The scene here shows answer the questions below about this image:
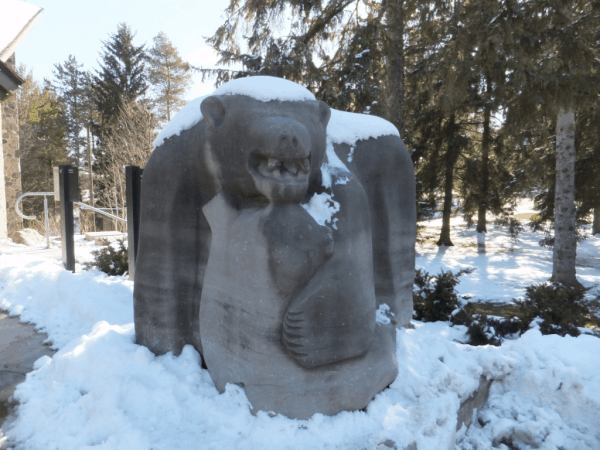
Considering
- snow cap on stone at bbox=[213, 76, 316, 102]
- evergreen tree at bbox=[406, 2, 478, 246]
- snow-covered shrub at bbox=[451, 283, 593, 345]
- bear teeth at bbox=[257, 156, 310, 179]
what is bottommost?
snow-covered shrub at bbox=[451, 283, 593, 345]

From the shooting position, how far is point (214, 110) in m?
2.58

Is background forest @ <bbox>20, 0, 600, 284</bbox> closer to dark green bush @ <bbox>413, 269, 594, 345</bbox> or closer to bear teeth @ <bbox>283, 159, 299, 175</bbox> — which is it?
dark green bush @ <bbox>413, 269, 594, 345</bbox>

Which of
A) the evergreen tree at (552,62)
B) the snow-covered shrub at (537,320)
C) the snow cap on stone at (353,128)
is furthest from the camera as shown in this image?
the evergreen tree at (552,62)

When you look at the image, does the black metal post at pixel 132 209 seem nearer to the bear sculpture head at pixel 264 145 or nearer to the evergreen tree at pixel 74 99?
the bear sculpture head at pixel 264 145

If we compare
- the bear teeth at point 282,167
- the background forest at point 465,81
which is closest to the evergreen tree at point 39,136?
the background forest at point 465,81

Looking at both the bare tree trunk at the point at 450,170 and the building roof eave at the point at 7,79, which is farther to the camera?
the bare tree trunk at the point at 450,170

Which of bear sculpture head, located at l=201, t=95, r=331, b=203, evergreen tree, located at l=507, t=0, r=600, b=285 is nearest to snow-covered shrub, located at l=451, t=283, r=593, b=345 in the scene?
bear sculpture head, located at l=201, t=95, r=331, b=203

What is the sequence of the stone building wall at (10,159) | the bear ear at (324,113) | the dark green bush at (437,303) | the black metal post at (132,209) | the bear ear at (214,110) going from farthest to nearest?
the stone building wall at (10,159)
the black metal post at (132,209)
the dark green bush at (437,303)
the bear ear at (324,113)
the bear ear at (214,110)

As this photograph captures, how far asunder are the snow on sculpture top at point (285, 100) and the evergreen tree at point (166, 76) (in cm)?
2006

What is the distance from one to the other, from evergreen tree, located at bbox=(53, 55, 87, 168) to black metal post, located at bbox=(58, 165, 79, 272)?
66.9 ft

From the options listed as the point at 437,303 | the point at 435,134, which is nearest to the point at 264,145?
the point at 437,303

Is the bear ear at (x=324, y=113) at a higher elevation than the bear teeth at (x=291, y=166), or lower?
higher

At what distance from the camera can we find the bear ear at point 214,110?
256 centimetres

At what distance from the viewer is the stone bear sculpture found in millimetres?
2408
